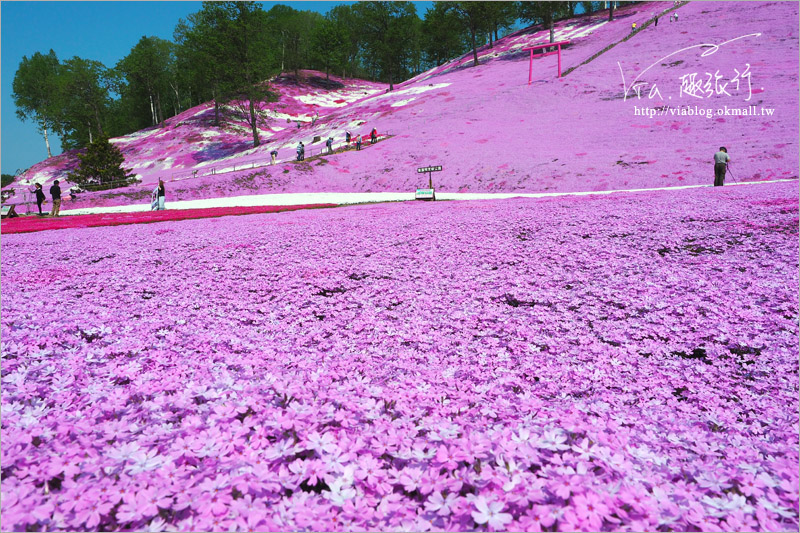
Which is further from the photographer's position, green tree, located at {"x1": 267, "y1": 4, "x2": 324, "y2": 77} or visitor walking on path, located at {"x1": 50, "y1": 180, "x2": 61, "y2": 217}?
→ green tree, located at {"x1": 267, "y1": 4, "x2": 324, "y2": 77}

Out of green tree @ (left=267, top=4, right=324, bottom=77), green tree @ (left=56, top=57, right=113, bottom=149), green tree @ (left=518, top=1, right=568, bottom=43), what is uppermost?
green tree @ (left=267, top=4, right=324, bottom=77)

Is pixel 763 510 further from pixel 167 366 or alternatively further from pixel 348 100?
pixel 348 100

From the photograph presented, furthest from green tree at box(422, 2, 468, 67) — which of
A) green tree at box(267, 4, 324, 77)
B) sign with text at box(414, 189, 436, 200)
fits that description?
sign with text at box(414, 189, 436, 200)

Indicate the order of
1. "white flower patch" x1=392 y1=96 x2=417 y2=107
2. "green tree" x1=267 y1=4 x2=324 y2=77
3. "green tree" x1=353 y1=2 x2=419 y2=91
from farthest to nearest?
"green tree" x1=267 y1=4 x2=324 y2=77 → "green tree" x1=353 y1=2 x2=419 y2=91 → "white flower patch" x1=392 y1=96 x2=417 y2=107

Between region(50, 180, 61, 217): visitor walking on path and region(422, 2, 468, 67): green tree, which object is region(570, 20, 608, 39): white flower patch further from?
region(50, 180, 61, 217): visitor walking on path

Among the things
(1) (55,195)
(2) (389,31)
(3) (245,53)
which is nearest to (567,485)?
(1) (55,195)

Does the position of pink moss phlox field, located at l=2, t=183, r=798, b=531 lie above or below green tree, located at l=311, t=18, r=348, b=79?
below

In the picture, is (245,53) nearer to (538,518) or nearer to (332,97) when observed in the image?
(332,97)

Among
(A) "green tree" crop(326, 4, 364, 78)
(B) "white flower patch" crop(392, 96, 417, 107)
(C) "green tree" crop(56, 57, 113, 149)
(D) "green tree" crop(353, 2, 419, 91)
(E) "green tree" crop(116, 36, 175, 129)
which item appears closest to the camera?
(B) "white flower patch" crop(392, 96, 417, 107)
